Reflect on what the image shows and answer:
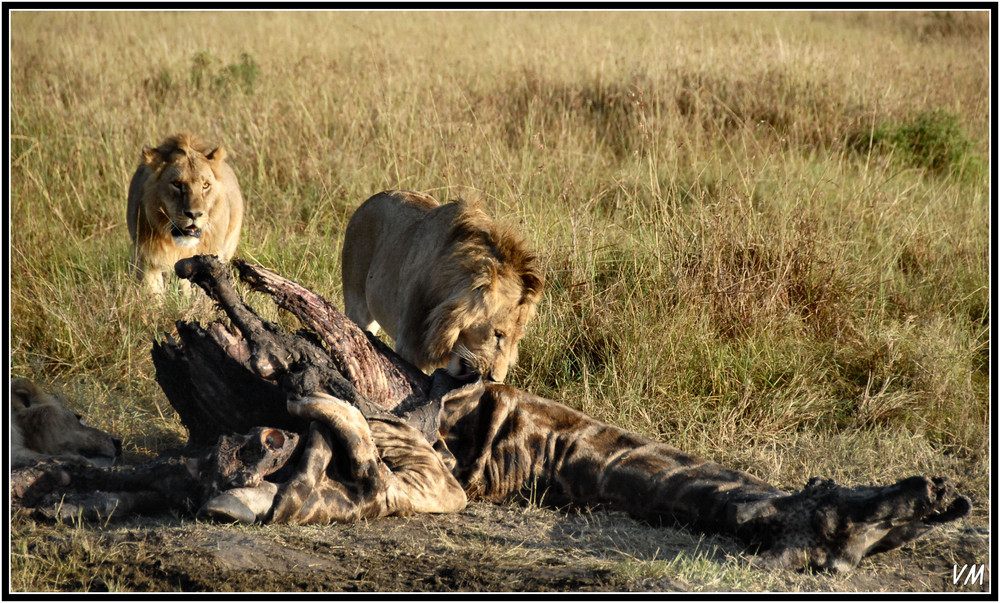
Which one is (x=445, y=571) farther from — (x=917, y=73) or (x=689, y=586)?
(x=917, y=73)

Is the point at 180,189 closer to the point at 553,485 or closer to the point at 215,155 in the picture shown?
the point at 215,155

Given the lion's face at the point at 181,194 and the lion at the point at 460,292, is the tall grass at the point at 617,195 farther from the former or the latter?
the lion at the point at 460,292

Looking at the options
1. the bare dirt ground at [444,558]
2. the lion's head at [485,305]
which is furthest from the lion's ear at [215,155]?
the bare dirt ground at [444,558]

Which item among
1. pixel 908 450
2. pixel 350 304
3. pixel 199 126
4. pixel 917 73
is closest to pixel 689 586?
pixel 908 450

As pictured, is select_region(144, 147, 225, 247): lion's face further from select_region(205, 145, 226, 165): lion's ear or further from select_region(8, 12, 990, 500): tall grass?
select_region(8, 12, 990, 500): tall grass

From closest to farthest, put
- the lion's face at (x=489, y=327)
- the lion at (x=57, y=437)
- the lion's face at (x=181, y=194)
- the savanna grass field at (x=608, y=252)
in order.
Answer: the savanna grass field at (x=608, y=252), the lion at (x=57, y=437), the lion's face at (x=489, y=327), the lion's face at (x=181, y=194)

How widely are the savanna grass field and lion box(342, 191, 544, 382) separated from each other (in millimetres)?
380

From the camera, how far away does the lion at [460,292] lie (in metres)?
4.39

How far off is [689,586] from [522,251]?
1.89 metres

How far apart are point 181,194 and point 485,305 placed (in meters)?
3.17

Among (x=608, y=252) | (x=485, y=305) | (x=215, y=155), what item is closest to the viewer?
(x=485, y=305)

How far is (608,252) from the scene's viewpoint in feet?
19.6

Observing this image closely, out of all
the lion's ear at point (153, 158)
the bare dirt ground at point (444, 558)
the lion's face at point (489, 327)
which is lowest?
the bare dirt ground at point (444, 558)

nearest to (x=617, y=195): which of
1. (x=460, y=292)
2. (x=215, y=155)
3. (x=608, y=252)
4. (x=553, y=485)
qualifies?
(x=608, y=252)
